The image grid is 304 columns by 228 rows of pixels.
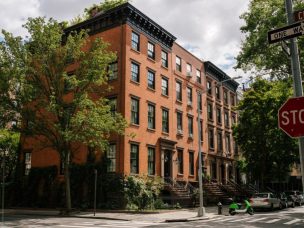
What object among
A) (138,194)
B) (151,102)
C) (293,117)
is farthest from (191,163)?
(293,117)

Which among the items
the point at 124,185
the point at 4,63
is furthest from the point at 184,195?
the point at 4,63

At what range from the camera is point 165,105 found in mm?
35812

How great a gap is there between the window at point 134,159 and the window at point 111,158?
1385 millimetres

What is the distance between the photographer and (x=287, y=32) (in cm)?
660

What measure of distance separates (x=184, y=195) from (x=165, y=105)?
8.56 metres

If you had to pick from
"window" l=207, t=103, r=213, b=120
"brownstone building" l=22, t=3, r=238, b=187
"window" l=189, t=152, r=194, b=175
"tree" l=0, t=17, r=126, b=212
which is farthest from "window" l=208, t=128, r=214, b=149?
"tree" l=0, t=17, r=126, b=212

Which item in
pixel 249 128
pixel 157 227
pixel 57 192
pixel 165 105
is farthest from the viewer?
pixel 249 128

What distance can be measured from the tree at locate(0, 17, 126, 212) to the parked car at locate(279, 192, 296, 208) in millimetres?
16146

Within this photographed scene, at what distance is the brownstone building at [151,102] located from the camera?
30.9 metres

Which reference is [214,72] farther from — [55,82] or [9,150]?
[9,150]

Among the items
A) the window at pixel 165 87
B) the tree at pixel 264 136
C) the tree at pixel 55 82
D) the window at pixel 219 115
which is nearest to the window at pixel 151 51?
the window at pixel 165 87

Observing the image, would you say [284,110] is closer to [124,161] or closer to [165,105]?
[124,161]

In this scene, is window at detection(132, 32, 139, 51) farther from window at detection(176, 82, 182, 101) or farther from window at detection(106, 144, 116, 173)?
window at detection(106, 144, 116, 173)

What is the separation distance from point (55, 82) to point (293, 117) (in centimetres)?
2301
